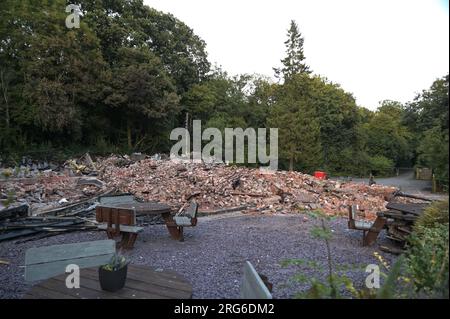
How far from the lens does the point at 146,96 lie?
2467cm

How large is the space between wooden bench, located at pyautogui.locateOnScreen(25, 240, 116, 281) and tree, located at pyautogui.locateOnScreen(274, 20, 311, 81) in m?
30.1

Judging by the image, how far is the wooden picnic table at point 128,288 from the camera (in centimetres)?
256

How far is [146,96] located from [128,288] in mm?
23217

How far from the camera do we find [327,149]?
32.2 meters

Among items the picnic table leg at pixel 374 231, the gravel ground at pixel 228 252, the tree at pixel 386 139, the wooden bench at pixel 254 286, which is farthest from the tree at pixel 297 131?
the wooden bench at pixel 254 286

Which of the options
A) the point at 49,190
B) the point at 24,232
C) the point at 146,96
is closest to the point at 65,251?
the point at 24,232

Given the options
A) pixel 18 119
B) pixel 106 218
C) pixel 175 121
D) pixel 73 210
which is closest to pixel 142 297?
pixel 106 218

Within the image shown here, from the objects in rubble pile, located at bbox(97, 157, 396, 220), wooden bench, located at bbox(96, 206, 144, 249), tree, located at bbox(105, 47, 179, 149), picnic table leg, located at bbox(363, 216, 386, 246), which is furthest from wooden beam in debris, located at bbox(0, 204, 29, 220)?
tree, located at bbox(105, 47, 179, 149)

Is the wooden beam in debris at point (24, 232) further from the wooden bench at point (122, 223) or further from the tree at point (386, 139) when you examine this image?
the tree at point (386, 139)

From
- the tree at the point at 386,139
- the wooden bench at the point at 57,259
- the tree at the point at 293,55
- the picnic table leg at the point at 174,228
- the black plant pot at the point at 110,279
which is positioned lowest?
the picnic table leg at the point at 174,228

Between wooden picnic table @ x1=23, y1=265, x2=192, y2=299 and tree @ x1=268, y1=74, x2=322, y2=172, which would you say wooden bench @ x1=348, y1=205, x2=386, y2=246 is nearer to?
wooden picnic table @ x1=23, y1=265, x2=192, y2=299

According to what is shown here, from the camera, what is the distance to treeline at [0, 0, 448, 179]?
21641 mm

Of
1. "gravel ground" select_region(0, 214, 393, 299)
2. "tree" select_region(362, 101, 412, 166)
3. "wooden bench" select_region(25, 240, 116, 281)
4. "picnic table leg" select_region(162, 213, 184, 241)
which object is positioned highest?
"tree" select_region(362, 101, 412, 166)

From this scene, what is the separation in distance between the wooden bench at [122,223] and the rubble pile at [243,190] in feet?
13.0
